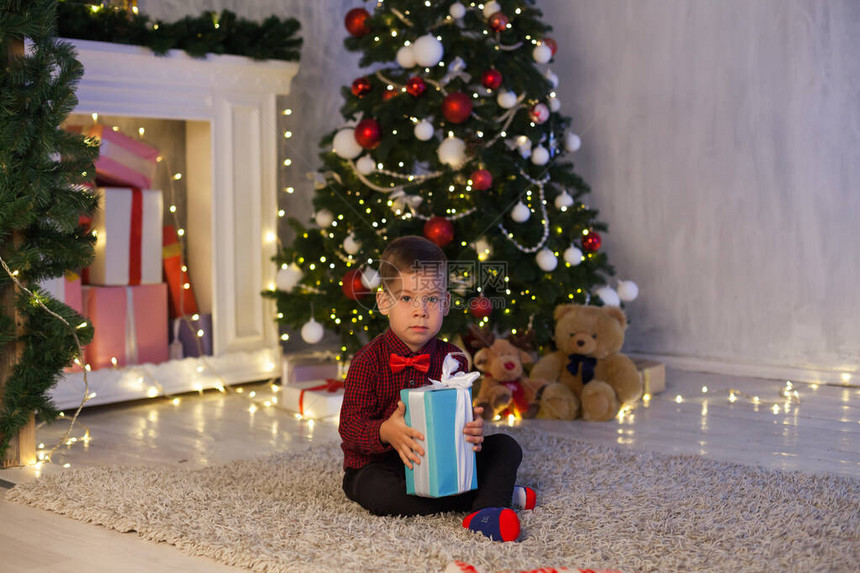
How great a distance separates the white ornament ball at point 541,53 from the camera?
351cm

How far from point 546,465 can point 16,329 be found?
57.8 inches

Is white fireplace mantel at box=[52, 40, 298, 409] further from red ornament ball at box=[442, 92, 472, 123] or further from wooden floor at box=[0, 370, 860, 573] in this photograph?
red ornament ball at box=[442, 92, 472, 123]

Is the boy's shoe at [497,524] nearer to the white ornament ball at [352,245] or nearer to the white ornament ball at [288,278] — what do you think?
the white ornament ball at [352,245]

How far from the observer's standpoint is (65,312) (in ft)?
8.34

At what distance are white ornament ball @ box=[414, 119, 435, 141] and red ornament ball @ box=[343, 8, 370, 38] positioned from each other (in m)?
0.51

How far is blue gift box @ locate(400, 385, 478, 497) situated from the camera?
194cm

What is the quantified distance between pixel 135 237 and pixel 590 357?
Answer: 1770mm

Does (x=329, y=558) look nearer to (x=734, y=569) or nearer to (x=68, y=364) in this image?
(x=734, y=569)

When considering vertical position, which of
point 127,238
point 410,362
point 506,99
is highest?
point 506,99

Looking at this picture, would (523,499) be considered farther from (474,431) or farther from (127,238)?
(127,238)

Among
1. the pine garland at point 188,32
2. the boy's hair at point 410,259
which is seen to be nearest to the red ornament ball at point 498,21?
the pine garland at point 188,32

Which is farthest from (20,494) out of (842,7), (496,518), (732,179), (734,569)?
(842,7)

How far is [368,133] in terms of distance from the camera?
3451 millimetres

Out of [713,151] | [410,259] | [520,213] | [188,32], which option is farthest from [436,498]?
[713,151]
